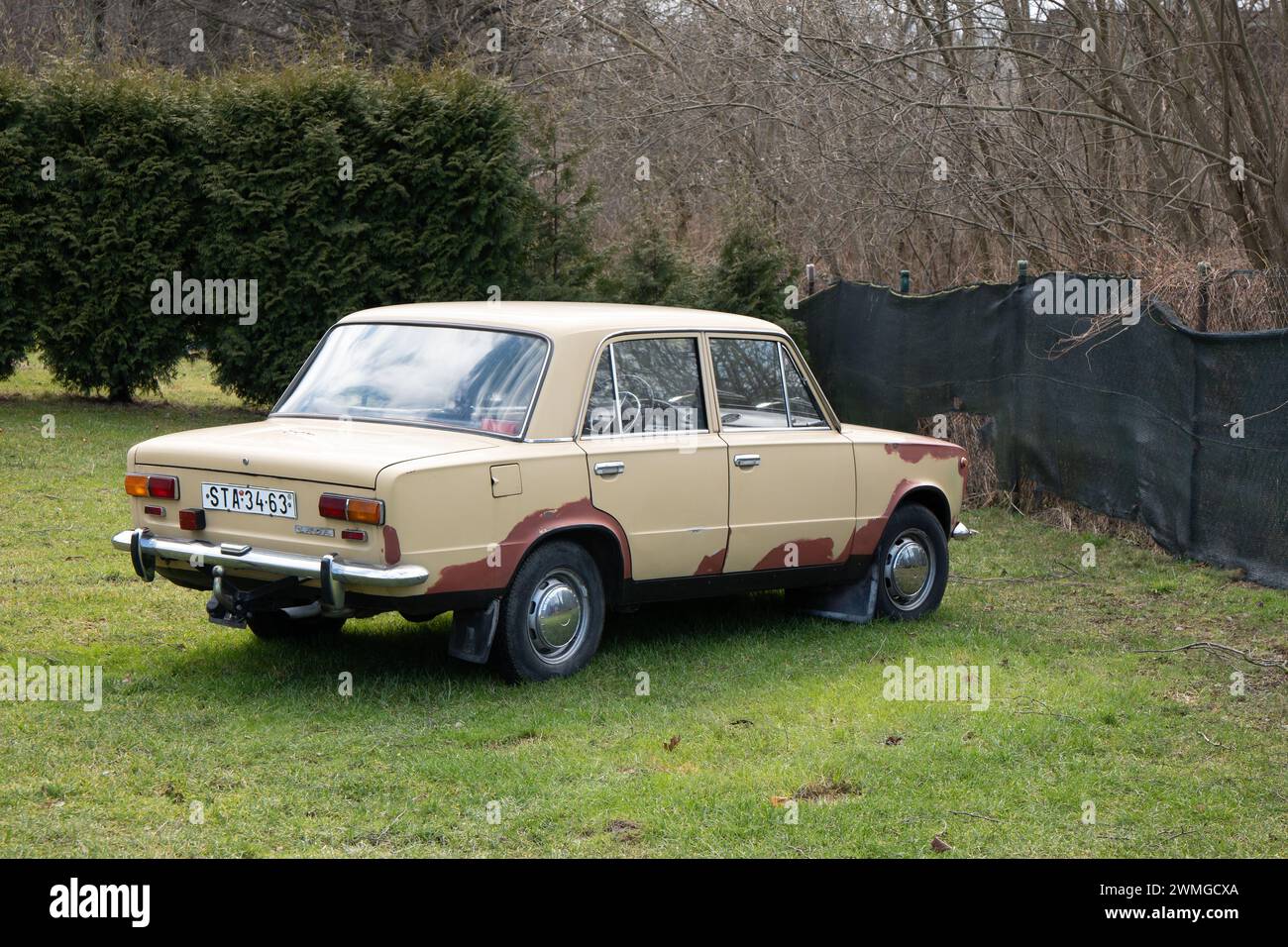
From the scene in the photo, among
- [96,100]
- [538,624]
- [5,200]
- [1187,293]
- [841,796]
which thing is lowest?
[841,796]

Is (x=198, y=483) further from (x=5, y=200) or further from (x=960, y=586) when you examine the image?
(x=5, y=200)

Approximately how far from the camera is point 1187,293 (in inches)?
420

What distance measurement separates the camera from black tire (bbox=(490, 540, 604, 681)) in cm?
655

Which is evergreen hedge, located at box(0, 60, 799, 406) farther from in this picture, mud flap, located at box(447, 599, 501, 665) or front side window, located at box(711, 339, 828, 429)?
mud flap, located at box(447, 599, 501, 665)

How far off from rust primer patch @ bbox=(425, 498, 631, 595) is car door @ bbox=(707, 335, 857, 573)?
941 millimetres

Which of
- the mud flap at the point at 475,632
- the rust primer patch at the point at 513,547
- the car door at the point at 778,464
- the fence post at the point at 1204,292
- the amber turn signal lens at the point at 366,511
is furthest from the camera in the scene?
the fence post at the point at 1204,292

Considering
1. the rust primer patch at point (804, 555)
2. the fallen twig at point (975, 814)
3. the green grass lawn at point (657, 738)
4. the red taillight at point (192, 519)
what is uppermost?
the red taillight at point (192, 519)

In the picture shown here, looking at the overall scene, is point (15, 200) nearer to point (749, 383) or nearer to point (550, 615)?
point (749, 383)

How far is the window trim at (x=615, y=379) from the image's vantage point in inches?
272

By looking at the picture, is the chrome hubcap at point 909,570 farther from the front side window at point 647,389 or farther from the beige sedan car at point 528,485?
the front side window at point 647,389

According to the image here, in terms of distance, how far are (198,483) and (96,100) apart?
11.1 metres

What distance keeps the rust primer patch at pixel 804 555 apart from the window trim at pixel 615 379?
2.44 ft

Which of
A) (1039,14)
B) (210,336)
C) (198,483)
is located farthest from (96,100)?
(198,483)

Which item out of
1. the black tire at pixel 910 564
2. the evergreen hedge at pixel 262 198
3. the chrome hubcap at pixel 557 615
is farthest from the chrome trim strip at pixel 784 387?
the evergreen hedge at pixel 262 198
